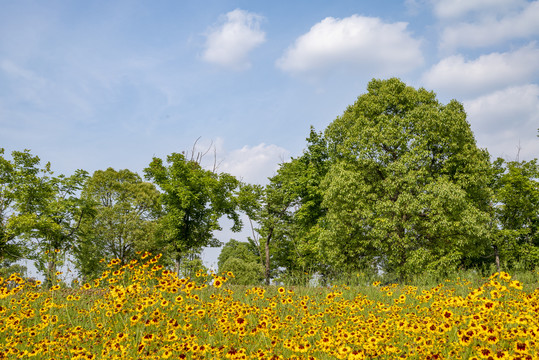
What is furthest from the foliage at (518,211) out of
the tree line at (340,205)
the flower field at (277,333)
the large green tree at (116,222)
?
the large green tree at (116,222)

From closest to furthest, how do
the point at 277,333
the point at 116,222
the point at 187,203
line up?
the point at 277,333 < the point at 187,203 < the point at 116,222

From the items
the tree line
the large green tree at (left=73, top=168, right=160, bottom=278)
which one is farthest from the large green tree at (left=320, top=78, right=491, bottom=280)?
the large green tree at (left=73, top=168, right=160, bottom=278)

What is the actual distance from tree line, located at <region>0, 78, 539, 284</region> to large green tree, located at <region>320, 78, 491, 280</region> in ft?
0.28

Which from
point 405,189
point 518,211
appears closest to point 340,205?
point 405,189

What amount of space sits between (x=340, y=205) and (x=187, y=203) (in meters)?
13.7

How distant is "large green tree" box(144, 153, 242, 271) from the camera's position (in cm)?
3047

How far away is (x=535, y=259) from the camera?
92.1ft

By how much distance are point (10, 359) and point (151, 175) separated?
1206 inches

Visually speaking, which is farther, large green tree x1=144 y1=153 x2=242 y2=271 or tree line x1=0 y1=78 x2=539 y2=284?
large green tree x1=144 y1=153 x2=242 y2=271

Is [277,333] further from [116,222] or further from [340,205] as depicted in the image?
[116,222]

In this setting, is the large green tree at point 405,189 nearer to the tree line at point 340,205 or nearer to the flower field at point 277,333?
the tree line at point 340,205

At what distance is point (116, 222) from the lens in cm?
3359

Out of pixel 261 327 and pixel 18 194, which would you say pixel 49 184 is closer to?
pixel 18 194

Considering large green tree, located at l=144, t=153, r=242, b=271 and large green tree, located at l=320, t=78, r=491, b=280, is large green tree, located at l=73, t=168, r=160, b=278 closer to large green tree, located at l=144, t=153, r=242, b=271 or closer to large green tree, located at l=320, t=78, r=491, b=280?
large green tree, located at l=144, t=153, r=242, b=271
